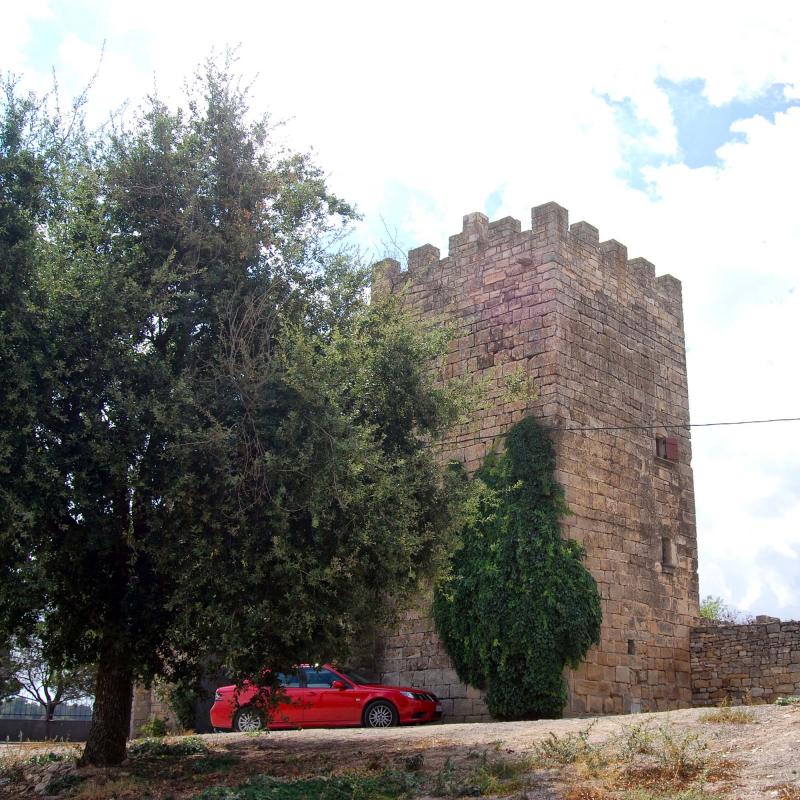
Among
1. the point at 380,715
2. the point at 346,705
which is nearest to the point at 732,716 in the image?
the point at 380,715

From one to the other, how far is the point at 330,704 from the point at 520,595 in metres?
3.48

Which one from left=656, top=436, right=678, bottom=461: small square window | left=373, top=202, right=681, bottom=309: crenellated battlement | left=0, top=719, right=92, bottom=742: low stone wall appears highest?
left=373, top=202, right=681, bottom=309: crenellated battlement

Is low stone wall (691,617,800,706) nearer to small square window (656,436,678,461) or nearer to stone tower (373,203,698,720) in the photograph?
stone tower (373,203,698,720)

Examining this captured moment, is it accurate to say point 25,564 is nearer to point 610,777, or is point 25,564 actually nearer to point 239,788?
point 239,788

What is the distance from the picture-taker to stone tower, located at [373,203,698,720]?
16.6 meters

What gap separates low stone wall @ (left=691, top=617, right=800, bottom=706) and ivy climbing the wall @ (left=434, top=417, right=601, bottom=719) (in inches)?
134

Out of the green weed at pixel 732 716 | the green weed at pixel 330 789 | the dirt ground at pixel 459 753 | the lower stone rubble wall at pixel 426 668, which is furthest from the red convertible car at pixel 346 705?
the green weed at pixel 732 716

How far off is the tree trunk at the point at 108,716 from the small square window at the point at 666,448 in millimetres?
11354

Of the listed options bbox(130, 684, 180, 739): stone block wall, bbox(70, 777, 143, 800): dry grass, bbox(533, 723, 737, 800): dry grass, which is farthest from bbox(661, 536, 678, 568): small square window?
bbox(70, 777, 143, 800): dry grass

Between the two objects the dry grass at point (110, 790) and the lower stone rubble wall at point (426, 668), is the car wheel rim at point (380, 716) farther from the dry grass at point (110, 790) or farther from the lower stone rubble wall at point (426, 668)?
the dry grass at point (110, 790)

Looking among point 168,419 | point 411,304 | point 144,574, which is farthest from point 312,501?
point 411,304

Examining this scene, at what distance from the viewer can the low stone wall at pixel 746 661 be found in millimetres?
16641

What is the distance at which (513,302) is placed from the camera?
705 inches

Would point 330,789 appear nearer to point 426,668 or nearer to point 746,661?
point 426,668
